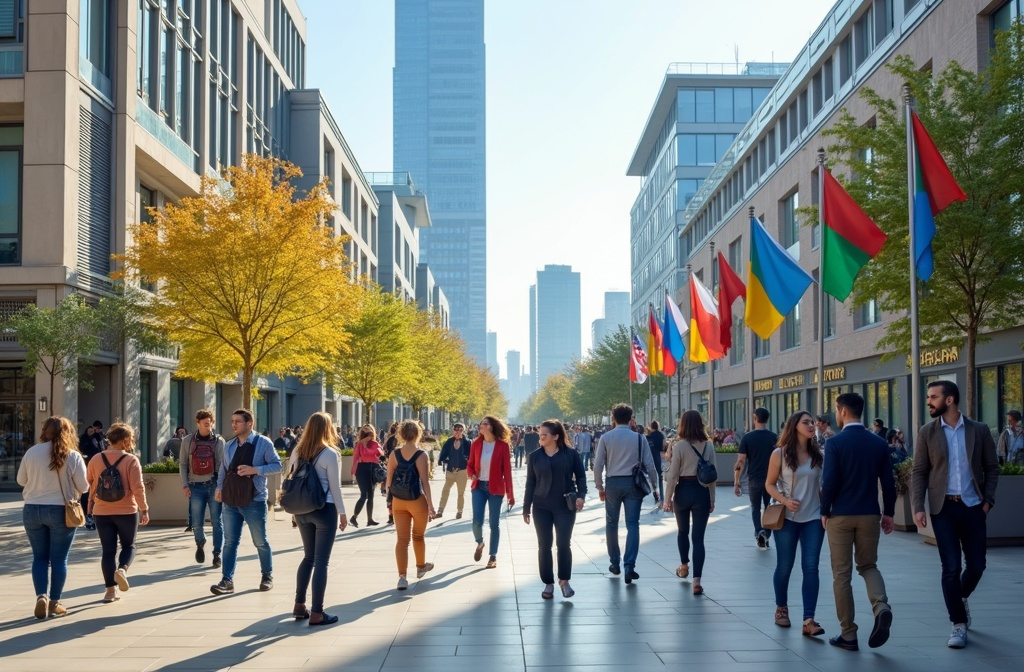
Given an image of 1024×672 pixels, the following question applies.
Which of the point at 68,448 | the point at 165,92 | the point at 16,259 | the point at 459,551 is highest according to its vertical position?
the point at 165,92

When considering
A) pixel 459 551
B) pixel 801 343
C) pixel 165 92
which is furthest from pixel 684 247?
pixel 459 551

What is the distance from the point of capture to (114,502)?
10391 mm

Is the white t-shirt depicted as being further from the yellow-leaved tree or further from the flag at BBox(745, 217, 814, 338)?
the yellow-leaved tree

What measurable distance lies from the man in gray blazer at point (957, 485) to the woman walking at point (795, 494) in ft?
2.71

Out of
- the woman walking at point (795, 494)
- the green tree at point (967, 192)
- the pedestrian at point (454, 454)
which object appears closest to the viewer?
the woman walking at point (795, 494)

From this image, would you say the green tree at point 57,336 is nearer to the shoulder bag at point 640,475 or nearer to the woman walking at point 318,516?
the woman walking at point 318,516

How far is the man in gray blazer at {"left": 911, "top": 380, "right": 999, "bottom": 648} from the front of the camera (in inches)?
328

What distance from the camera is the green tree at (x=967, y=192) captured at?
57.5 ft

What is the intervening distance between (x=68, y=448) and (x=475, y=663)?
15.5ft

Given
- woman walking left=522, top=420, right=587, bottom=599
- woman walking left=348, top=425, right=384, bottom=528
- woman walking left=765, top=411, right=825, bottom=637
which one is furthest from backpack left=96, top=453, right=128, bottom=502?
woman walking left=348, top=425, right=384, bottom=528

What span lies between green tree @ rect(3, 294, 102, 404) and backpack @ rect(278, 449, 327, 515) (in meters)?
16.6

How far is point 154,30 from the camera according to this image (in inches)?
1251

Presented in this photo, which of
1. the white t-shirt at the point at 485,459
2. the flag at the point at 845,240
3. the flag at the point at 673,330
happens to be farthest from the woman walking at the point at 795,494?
the flag at the point at 673,330

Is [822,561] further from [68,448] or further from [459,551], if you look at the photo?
[68,448]
